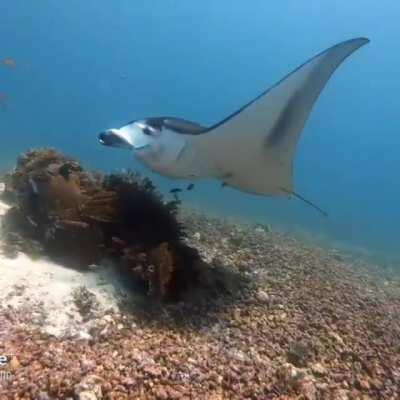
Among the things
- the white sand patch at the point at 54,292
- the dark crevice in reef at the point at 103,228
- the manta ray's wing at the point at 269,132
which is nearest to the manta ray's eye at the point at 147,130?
the manta ray's wing at the point at 269,132

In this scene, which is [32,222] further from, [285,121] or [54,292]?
[285,121]

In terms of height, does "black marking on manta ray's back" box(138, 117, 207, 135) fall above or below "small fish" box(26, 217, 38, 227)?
above

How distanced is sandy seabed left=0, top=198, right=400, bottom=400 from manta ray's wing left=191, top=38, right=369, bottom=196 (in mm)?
1348

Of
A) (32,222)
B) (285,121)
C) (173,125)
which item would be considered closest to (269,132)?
(285,121)

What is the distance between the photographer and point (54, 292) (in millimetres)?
4121

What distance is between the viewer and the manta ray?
4180 mm

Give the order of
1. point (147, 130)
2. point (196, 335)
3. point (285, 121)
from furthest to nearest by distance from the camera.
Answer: point (147, 130)
point (285, 121)
point (196, 335)

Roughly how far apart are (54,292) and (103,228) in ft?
3.46

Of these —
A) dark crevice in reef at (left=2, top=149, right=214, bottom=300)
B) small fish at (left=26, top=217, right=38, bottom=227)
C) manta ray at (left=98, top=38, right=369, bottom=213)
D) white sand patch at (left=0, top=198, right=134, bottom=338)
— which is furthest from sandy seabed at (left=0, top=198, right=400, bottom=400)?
manta ray at (left=98, top=38, right=369, bottom=213)

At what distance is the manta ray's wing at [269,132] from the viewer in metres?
4.15

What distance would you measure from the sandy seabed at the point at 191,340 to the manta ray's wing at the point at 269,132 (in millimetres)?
1348

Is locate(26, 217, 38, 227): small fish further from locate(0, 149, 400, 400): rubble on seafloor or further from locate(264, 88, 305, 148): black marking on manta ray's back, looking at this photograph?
locate(264, 88, 305, 148): black marking on manta ray's back

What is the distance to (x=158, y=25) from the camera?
528 feet

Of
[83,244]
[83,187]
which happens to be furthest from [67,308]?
[83,187]
